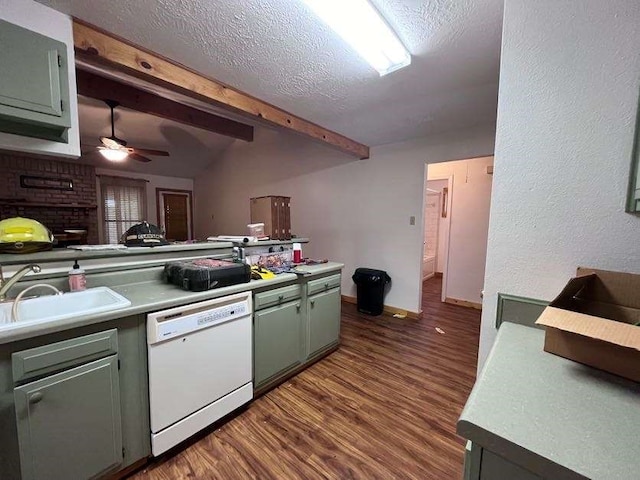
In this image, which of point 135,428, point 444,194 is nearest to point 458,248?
point 444,194

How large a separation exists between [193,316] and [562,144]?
71.6 inches

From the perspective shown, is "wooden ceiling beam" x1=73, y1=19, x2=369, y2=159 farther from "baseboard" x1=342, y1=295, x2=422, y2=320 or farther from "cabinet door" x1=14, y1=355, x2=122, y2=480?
"baseboard" x1=342, y1=295, x2=422, y2=320

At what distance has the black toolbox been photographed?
1.58 m

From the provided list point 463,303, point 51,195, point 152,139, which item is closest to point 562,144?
point 463,303

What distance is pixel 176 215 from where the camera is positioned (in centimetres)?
696

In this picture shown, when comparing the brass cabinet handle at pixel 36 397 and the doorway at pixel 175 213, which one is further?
the doorway at pixel 175 213

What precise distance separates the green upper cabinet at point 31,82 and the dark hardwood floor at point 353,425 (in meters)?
1.88

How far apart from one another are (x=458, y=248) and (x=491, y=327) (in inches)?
125

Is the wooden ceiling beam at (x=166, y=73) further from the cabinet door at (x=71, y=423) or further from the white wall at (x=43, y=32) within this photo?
the cabinet door at (x=71, y=423)

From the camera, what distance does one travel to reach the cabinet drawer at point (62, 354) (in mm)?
995

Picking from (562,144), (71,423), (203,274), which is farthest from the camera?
(203,274)

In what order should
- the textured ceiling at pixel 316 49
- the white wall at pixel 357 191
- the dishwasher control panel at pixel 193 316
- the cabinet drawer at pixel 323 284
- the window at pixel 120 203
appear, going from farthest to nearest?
the window at pixel 120 203 → the white wall at pixel 357 191 → the cabinet drawer at pixel 323 284 → the textured ceiling at pixel 316 49 → the dishwasher control panel at pixel 193 316

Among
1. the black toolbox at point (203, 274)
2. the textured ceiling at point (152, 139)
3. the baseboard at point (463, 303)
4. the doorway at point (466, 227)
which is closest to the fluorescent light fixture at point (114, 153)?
the textured ceiling at point (152, 139)

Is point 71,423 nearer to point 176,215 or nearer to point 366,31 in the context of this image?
point 366,31
